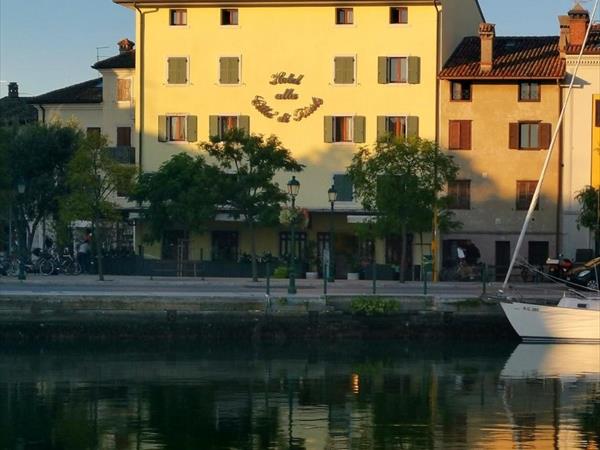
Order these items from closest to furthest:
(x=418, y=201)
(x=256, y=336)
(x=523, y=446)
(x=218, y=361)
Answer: (x=523, y=446) → (x=218, y=361) → (x=256, y=336) → (x=418, y=201)

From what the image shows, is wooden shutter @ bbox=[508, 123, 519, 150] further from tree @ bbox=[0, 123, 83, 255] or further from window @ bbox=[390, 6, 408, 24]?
tree @ bbox=[0, 123, 83, 255]

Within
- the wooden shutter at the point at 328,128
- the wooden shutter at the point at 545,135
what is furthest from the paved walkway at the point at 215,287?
the wooden shutter at the point at 328,128

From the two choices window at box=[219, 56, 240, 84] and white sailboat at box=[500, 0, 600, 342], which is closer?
white sailboat at box=[500, 0, 600, 342]

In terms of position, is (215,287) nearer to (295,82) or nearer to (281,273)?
(281,273)

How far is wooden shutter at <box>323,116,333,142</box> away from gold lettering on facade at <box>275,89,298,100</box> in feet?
5.89

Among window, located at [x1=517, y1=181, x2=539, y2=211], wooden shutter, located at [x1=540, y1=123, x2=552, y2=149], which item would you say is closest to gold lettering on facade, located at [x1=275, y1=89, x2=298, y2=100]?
window, located at [x1=517, y1=181, x2=539, y2=211]

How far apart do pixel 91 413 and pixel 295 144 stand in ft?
131

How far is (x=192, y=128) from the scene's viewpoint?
255 feet

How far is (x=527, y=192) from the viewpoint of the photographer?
2958 inches

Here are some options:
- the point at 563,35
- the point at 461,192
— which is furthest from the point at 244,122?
the point at 563,35

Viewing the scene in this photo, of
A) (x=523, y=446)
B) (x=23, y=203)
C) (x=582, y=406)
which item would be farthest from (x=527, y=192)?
(x=523, y=446)

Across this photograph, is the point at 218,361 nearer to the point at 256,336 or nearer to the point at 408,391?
the point at 256,336

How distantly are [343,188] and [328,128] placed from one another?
2.95m

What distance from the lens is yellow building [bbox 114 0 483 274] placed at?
75.9 metres
